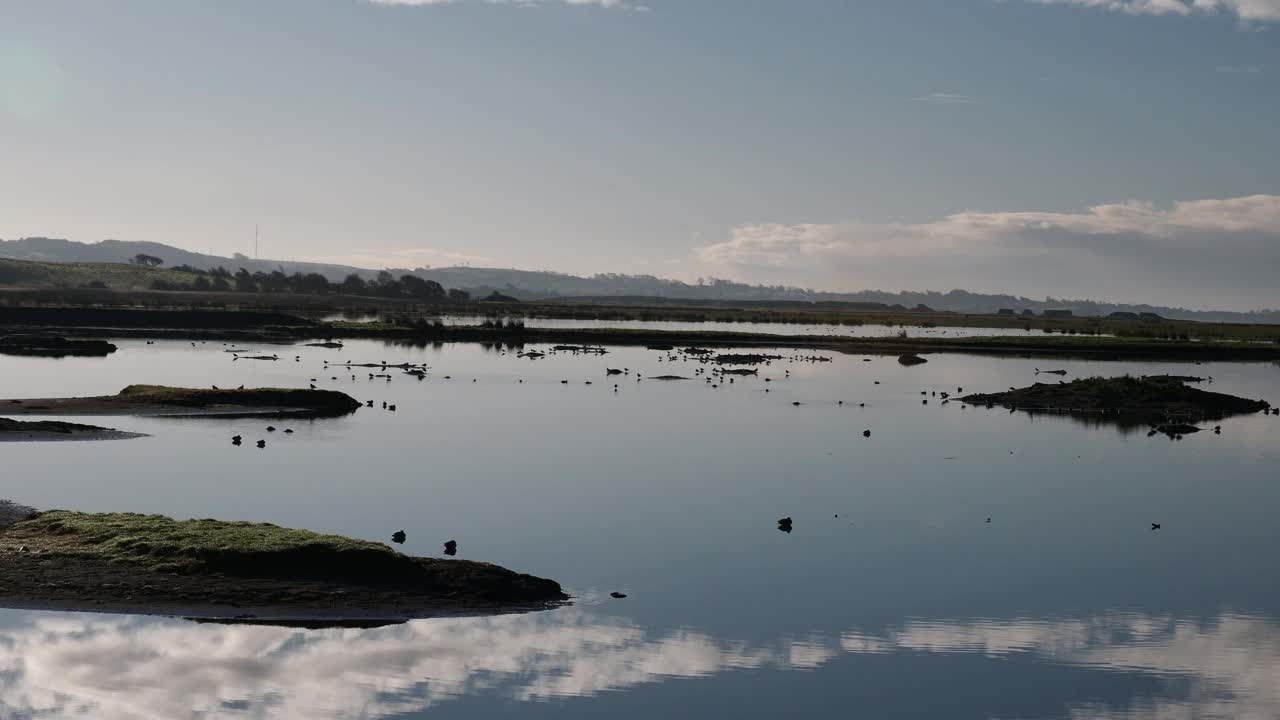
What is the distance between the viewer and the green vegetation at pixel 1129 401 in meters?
70.3

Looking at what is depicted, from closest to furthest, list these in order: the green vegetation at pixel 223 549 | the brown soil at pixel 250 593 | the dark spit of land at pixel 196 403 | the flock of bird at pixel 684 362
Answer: the brown soil at pixel 250 593
the green vegetation at pixel 223 549
the dark spit of land at pixel 196 403
the flock of bird at pixel 684 362

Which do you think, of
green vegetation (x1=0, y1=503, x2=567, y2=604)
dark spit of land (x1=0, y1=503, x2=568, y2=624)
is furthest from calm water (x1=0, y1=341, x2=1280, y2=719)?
green vegetation (x1=0, y1=503, x2=567, y2=604)

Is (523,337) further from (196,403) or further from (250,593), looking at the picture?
(250,593)

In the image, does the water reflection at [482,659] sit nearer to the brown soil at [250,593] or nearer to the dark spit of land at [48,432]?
the brown soil at [250,593]

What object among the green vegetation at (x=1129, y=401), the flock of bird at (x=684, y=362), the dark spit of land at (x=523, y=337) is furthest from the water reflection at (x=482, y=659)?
the dark spit of land at (x=523, y=337)

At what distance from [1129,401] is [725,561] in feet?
155

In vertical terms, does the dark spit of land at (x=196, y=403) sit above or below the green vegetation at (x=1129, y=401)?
below

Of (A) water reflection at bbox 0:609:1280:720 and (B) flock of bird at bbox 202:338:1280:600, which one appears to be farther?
(B) flock of bird at bbox 202:338:1280:600

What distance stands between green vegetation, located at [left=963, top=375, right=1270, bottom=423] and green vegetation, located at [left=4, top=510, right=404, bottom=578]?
52.8 m

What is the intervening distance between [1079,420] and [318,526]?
153ft

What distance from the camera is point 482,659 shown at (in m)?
22.8

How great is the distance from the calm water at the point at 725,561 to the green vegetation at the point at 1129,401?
368 cm

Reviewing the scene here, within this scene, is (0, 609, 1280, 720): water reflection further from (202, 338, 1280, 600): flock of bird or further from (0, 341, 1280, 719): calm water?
(202, 338, 1280, 600): flock of bird

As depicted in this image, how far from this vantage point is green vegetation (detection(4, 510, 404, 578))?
26016 mm
